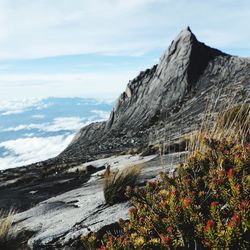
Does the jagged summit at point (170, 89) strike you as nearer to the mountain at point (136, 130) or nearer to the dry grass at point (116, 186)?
the mountain at point (136, 130)

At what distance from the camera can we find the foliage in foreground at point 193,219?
3.71 meters

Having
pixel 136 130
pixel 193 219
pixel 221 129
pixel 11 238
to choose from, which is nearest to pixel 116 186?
pixel 11 238

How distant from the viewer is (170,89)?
147 ft

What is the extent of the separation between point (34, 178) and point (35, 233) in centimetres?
1154

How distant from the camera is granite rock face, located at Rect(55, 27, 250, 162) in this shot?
129 feet

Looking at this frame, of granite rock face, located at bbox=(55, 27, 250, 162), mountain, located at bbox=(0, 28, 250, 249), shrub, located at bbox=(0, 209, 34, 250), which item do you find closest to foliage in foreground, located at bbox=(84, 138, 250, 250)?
shrub, located at bbox=(0, 209, 34, 250)

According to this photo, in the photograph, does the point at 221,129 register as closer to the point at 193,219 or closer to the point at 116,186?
the point at 116,186

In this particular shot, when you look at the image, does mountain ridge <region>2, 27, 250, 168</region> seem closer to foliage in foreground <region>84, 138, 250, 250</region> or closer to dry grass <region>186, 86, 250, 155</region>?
dry grass <region>186, 86, 250, 155</region>

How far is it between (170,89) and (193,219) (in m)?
40.9

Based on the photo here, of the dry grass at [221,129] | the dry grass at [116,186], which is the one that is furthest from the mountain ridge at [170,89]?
the dry grass at [116,186]

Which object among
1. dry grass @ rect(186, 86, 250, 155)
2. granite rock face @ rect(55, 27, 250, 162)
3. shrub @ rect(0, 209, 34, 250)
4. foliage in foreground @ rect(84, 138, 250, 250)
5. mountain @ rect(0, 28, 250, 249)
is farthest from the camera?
granite rock face @ rect(55, 27, 250, 162)

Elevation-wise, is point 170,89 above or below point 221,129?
above

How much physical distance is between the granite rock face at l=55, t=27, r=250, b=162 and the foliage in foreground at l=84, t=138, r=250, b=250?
96.9 feet

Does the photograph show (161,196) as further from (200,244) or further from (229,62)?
(229,62)
